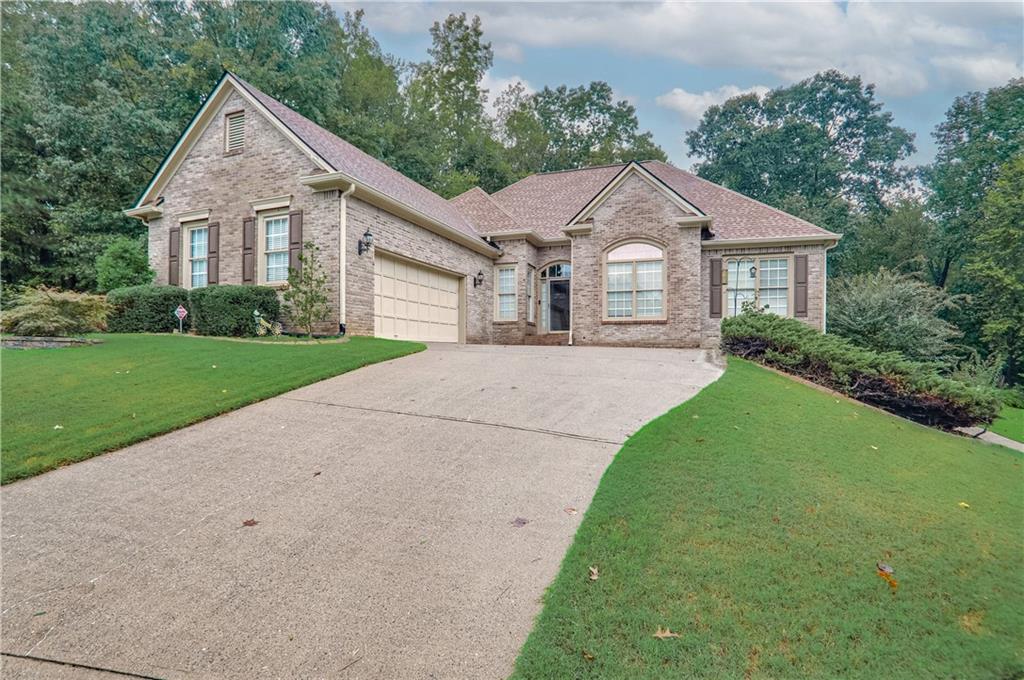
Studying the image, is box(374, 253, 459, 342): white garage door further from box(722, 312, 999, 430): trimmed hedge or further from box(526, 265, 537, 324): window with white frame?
box(722, 312, 999, 430): trimmed hedge

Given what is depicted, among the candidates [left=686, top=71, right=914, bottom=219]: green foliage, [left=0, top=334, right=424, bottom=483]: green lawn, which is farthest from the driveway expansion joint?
[left=686, top=71, right=914, bottom=219]: green foliage

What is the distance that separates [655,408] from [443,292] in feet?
35.1

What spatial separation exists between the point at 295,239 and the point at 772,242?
1358 centimetres

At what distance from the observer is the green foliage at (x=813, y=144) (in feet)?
120

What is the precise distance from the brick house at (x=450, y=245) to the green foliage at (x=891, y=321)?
1.70m

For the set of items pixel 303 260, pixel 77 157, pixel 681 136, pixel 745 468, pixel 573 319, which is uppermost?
pixel 681 136

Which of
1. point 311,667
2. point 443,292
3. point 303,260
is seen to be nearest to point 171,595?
point 311,667


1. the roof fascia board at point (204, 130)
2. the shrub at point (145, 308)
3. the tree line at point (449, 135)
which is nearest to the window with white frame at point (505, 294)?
the roof fascia board at point (204, 130)

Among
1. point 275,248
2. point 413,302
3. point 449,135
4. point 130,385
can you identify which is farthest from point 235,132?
point 449,135

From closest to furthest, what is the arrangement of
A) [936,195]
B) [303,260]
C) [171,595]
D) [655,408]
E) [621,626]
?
[621,626], [171,595], [655,408], [303,260], [936,195]

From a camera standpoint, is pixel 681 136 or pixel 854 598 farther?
pixel 681 136

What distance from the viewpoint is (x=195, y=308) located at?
1334cm

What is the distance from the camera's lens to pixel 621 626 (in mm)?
2906

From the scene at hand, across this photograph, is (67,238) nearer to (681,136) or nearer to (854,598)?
(854,598)
